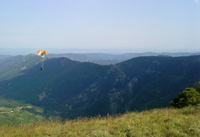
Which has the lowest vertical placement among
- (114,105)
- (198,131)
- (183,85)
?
(114,105)

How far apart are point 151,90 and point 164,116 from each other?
583 ft

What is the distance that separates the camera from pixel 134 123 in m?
8.95

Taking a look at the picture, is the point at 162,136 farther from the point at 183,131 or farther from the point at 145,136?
the point at 183,131

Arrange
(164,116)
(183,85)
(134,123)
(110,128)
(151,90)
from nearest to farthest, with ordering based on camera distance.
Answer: (110,128), (134,123), (164,116), (183,85), (151,90)

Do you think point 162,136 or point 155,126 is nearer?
point 162,136

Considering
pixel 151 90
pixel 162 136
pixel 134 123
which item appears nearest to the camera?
pixel 162 136

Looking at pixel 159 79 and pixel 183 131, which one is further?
pixel 159 79

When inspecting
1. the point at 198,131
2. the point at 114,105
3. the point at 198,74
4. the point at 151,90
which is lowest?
the point at 114,105

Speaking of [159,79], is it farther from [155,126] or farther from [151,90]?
[155,126]

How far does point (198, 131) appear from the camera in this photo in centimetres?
768

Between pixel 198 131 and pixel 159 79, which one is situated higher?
pixel 198 131

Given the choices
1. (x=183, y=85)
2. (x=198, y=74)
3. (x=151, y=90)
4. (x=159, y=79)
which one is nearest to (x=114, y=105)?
(x=151, y=90)

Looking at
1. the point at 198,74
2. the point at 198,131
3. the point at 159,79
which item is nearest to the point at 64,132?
the point at 198,131

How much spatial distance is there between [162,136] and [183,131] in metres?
1.40
